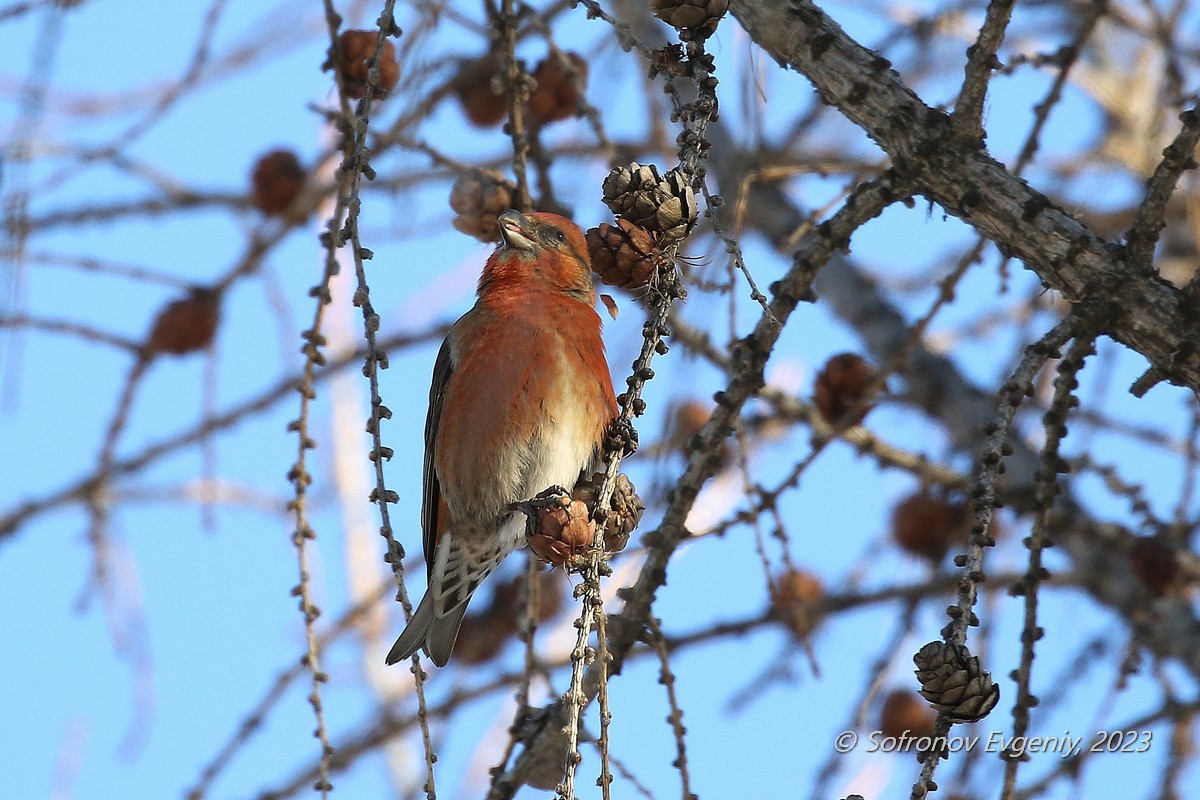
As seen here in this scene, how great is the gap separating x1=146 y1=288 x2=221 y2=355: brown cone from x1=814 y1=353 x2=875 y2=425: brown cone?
1808 millimetres

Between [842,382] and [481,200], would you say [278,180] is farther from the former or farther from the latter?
[842,382]

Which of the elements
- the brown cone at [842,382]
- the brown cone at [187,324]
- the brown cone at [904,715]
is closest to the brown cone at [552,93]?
the brown cone at [842,382]

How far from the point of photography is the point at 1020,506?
3779 mm

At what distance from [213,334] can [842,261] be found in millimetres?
2272

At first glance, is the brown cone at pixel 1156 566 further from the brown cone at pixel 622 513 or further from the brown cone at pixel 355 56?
the brown cone at pixel 355 56

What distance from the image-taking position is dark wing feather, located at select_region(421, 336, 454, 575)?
3523mm

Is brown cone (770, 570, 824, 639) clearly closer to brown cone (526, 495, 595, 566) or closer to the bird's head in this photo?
brown cone (526, 495, 595, 566)

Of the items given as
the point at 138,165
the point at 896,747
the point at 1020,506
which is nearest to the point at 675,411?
the point at 896,747

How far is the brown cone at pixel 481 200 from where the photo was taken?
120 inches

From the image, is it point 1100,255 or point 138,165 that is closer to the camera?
point 1100,255

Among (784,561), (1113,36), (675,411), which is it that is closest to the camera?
(675,411)

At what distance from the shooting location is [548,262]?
3477 millimetres

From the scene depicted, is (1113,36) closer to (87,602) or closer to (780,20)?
(780,20)

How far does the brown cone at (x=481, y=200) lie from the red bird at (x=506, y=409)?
0.05 metres
